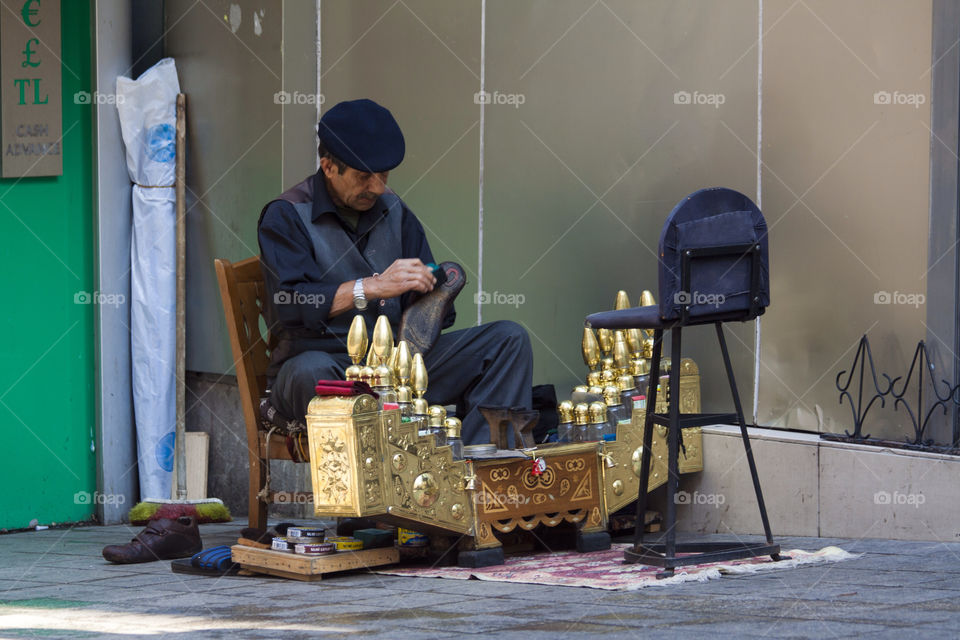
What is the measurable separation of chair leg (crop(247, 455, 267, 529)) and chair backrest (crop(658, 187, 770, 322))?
182 cm

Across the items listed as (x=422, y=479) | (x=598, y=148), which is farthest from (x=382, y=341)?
(x=598, y=148)

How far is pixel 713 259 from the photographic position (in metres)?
4.14

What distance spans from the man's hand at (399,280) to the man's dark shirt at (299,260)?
0.14 m

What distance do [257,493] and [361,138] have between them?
1.45 m

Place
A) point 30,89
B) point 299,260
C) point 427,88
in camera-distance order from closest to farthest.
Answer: point 299,260
point 427,88
point 30,89

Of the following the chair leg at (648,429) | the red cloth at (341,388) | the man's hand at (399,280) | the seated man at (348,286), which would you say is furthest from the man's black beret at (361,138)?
the chair leg at (648,429)

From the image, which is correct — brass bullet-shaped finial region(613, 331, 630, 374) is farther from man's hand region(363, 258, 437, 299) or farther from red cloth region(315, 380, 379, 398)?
red cloth region(315, 380, 379, 398)

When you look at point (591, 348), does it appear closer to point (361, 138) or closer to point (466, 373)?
point (466, 373)

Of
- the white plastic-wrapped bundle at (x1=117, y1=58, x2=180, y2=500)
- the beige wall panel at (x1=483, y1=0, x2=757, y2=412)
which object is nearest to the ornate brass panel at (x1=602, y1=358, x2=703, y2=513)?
the beige wall panel at (x1=483, y1=0, x2=757, y2=412)

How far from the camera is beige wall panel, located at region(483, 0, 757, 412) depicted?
5.36 metres

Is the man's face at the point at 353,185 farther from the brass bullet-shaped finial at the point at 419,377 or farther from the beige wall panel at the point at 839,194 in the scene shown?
the beige wall panel at the point at 839,194

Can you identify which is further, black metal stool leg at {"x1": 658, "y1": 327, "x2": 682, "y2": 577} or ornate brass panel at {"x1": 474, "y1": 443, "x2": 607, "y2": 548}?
ornate brass panel at {"x1": 474, "y1": 443, "x2": 607, "y2": 548}

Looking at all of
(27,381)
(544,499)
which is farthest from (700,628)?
(27,381)

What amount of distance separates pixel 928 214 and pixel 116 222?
13.7 ft
